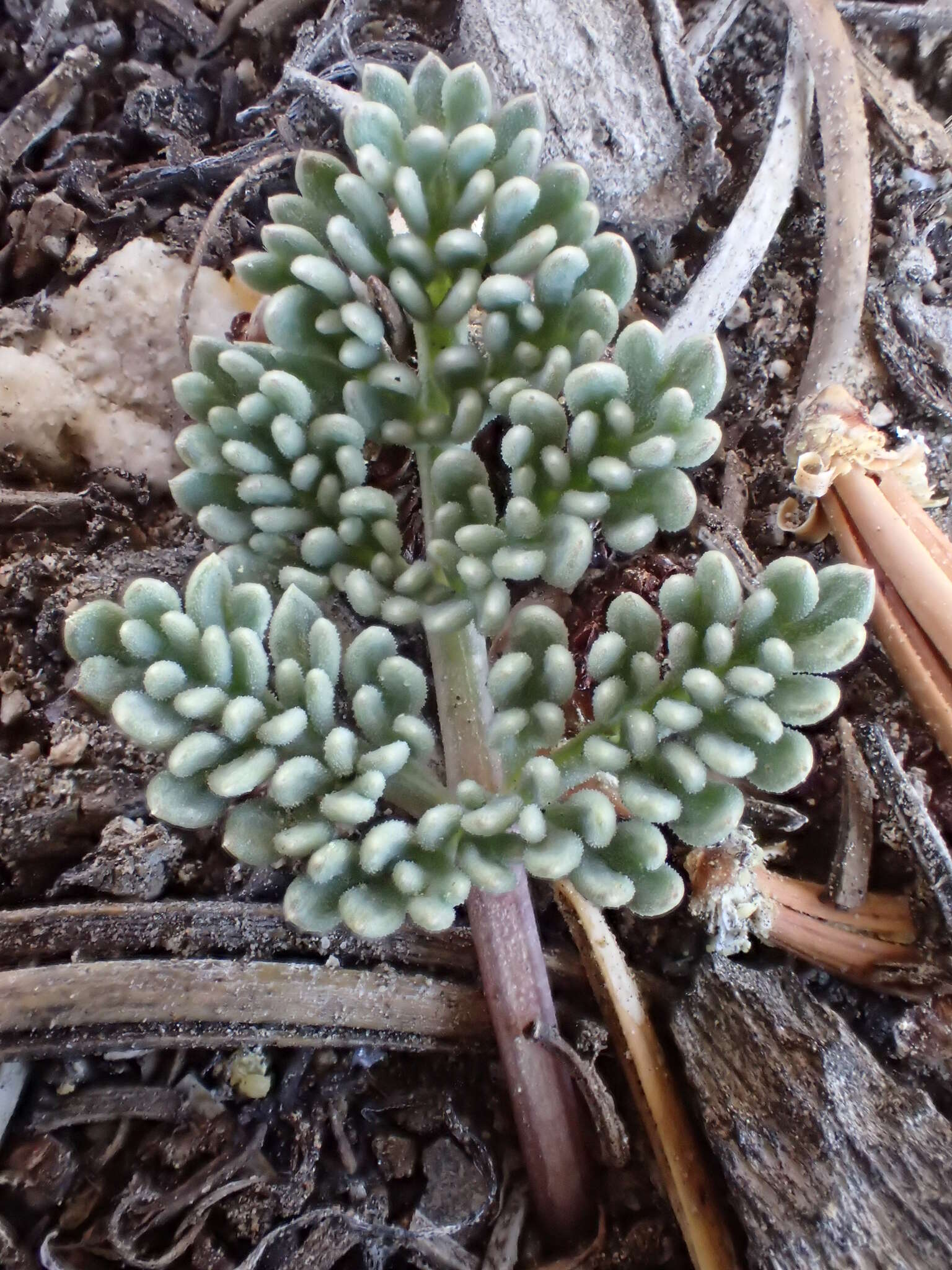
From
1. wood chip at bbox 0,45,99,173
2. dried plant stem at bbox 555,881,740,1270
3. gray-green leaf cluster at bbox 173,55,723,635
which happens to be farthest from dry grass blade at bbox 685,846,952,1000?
wood chip at bbox 0,45,99,173

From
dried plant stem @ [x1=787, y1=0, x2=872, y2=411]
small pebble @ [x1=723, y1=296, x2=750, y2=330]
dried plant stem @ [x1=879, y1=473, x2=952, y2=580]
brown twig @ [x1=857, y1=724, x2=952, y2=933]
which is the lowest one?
brown twig @ [x1=857, y1=724, x2=952, y2=933]

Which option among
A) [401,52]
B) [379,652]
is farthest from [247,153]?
[379,652]

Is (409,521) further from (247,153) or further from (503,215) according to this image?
(247,153)

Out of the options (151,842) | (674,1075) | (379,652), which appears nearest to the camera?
(379,652)

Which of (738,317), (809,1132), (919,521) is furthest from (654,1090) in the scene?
(738,317)

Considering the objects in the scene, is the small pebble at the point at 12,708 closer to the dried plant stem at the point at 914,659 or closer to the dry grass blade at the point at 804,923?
the dry grass blade at the point at 804,923

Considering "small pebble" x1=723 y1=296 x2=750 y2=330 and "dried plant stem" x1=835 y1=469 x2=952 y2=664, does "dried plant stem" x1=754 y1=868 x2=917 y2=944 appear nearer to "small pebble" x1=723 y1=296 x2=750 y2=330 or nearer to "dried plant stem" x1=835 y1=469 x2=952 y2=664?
"dried plant stem" x1=835 y1=469 x2=952 y2=664

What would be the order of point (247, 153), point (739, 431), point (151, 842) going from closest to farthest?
1. point (151, 842)
2. point (739, 431)
3. point (247, 153)

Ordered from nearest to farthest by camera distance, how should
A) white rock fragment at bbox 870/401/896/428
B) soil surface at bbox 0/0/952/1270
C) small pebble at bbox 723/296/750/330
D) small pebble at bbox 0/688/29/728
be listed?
soil surface at bbox 0/0/952/1270 < small pebble at bbox 0/688/29/728 < white rock fragment at bbox 870/401/896/428 < small pebble at bbox 723/296/750/330
